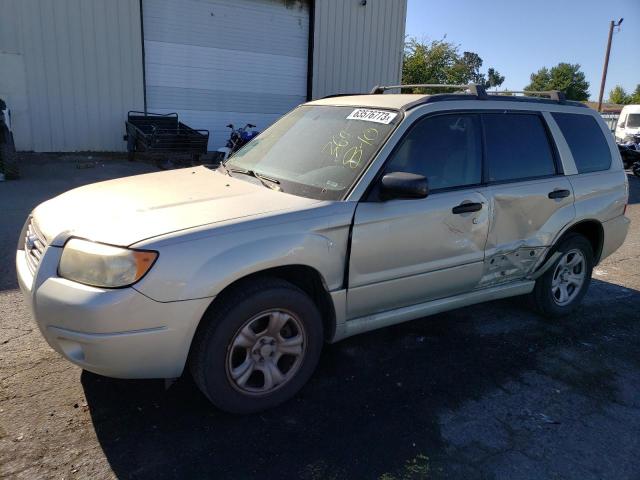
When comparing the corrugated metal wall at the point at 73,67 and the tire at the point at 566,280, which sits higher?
the corrugated metal wall at the point at 73,67

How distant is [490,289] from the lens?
401cm

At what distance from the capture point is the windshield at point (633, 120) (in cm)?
2210

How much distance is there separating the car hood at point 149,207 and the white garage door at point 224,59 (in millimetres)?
10087

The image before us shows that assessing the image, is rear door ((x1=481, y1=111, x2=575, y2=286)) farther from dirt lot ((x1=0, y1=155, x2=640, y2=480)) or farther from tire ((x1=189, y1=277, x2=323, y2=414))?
tire ((x1=189, y1=277, x2=323, y2=414))

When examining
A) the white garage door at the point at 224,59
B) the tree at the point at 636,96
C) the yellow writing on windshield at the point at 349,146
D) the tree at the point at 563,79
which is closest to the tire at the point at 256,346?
the yellow writing on windshield at the point at 349,146

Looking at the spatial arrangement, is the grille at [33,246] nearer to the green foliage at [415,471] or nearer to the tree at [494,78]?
the green foliage at [415,471]

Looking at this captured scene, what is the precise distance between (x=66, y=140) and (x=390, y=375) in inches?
429

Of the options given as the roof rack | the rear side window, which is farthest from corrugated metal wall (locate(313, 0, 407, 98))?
the rear side window

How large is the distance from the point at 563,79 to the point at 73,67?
8335cm

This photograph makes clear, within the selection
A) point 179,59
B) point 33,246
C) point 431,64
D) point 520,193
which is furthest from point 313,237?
point 431,64

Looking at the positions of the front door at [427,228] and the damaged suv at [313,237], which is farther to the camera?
the front door at [427,228]

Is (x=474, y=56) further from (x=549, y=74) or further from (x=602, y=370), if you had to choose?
(x=602, y=370)

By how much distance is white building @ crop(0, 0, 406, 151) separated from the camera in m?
11.3

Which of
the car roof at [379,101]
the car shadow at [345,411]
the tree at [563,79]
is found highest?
the tree at [563,79]
